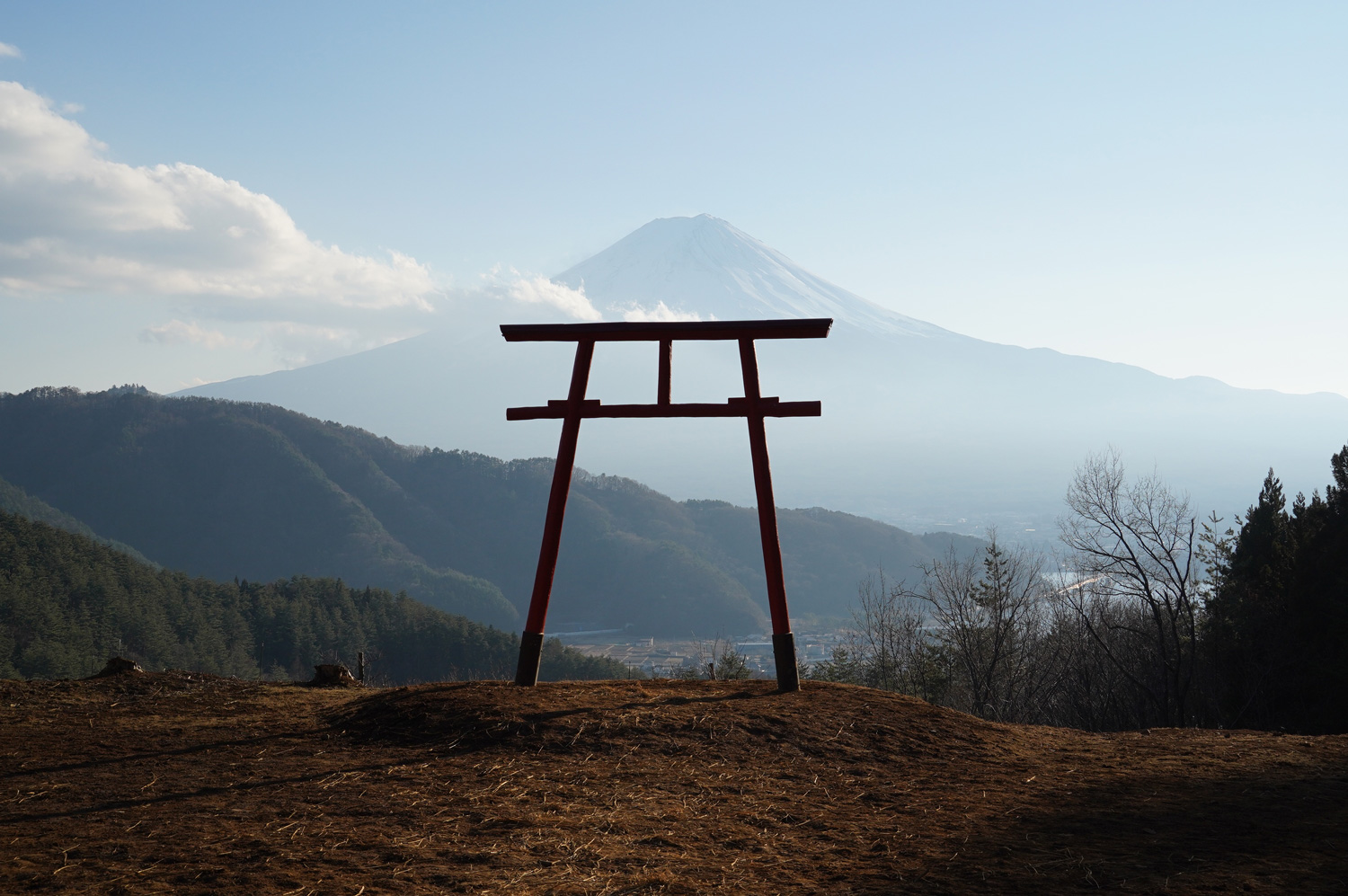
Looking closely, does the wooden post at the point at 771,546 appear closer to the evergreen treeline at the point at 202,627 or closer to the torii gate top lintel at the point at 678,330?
the torii gate top lintel at the point at 678,330

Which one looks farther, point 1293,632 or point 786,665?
point 1293,632

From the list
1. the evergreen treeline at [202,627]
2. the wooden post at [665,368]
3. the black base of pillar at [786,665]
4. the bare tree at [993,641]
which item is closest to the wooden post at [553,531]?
the wooden post at [665,368]

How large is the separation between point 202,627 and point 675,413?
68.6 metres

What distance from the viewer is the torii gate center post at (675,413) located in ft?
24.7

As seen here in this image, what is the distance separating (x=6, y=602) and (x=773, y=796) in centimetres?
6930

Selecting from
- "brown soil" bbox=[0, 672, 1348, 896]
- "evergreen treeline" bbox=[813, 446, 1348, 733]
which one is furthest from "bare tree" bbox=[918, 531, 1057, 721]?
"brown soil" bbox=[0, 672, 1348, 896]

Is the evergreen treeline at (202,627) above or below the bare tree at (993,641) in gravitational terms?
below

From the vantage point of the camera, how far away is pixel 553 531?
762 cm

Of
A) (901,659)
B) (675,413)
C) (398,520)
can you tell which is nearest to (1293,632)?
(901,659)

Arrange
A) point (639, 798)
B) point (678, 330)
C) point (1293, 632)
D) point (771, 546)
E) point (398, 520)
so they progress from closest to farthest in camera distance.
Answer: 1. point (639, 798)
2. point (771, 546)
3. point (678, 330)
4. point (1293, 632)
5. point (398, 520)

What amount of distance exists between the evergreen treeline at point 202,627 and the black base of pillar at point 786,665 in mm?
50519

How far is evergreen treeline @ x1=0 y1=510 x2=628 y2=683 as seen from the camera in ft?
190

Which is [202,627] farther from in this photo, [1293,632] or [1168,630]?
[1293,632]

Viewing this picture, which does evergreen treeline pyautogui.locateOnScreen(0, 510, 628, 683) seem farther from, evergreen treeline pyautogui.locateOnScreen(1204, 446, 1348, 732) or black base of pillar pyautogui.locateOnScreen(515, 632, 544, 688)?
black base of pillar pyautogui.locateOnScreen(515, 632, 544, 688)
